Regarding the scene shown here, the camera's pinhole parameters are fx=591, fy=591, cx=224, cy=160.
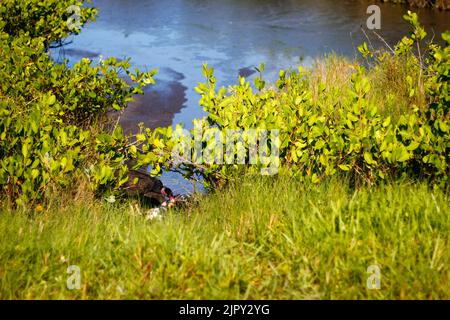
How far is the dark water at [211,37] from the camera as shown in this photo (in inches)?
424

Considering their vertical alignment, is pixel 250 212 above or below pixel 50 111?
below

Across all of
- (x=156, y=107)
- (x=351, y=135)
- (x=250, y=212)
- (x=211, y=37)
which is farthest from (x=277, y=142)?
(x=211, y=37)

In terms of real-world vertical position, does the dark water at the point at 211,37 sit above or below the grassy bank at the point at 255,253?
below

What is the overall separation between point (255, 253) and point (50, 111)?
281 cm

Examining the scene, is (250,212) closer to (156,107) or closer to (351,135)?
(351,135)

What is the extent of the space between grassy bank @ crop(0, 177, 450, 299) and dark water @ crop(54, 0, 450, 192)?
543cm

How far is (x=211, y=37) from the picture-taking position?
1463 cm

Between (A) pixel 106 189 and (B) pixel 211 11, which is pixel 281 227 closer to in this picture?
(A) pixel 106 189

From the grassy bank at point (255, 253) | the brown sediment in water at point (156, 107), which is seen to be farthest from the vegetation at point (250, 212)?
Result: the brown sediment in water at point (156, 107)

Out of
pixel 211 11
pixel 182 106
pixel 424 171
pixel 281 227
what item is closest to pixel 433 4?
pixel 211 11

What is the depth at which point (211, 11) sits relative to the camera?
1811 centimetres

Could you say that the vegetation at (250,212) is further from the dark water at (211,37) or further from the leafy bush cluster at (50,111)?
the dark water at (211,37)

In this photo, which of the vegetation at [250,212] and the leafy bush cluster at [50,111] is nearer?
the vegetation at [250,212]

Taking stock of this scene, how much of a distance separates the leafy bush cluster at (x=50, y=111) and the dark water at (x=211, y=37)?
1858 millimetres
